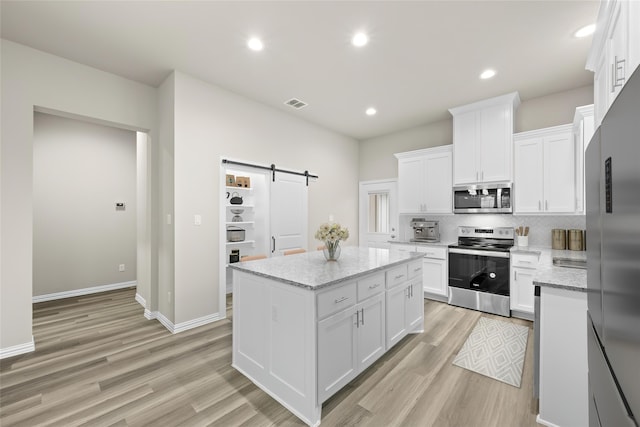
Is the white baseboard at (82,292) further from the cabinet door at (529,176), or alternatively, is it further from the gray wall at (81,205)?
the cabinet door at (529,176)

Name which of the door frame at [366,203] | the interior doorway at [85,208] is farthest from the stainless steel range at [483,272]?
the interior doorway at [85,208]

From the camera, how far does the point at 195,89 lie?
3.46 m

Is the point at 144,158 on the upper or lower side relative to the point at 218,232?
upper

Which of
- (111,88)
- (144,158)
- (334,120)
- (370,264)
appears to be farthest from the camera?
(334,120)

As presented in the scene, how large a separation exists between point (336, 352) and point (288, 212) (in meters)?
2.94

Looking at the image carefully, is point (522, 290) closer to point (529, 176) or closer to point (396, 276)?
point (529, 176)

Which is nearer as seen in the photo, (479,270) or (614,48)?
(614,48)

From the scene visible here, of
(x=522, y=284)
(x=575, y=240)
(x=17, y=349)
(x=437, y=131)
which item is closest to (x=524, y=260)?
(x=522, y=284)

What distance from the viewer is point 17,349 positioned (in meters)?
2.71

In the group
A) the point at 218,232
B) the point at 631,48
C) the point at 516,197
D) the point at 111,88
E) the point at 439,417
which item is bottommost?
the point at 439,417

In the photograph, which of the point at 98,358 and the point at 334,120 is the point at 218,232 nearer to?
the point at 98,358

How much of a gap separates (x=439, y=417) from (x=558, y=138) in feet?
12.1

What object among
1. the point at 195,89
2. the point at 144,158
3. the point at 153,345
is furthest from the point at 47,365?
the point at 195,89

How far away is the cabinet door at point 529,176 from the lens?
3.65m
